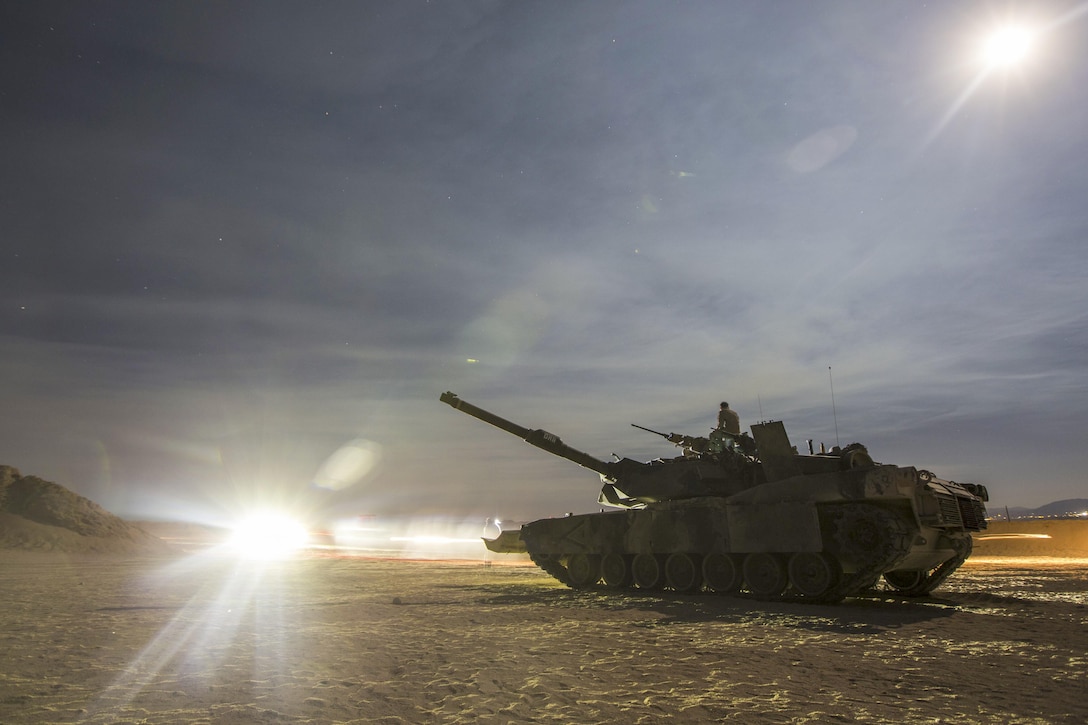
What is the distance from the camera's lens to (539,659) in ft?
25.7

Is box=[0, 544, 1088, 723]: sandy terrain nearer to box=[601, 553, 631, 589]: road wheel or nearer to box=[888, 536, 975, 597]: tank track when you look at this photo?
box=[888, 536, 975, 597]: tank track

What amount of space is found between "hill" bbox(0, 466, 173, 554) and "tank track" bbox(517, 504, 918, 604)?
99.0ft

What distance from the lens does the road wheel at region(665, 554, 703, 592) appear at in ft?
52.4

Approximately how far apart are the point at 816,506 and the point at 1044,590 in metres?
5.96

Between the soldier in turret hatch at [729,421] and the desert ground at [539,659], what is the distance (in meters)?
4.50

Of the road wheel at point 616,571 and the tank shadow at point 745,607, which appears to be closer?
the tank shadow at point 745,607

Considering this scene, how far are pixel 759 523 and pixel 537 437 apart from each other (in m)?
6.47

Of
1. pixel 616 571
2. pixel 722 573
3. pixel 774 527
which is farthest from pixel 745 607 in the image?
pixel 616 571

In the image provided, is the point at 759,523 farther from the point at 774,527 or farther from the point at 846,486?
the point at 846,486

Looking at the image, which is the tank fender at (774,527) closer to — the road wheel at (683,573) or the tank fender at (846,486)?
the tank fender at (846,486)

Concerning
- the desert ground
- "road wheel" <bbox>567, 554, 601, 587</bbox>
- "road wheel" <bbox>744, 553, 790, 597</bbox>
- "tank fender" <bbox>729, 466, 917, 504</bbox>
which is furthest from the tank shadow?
"tank fender" <bbox>729, 466, 917, 504</bbox>

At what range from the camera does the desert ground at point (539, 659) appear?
5.73 metres

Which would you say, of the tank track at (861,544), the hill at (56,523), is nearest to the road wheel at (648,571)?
the tank track at (861,544)

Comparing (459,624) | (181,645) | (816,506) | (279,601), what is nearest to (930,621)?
(816,506)
